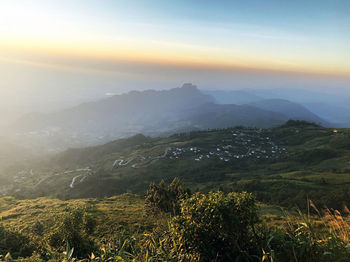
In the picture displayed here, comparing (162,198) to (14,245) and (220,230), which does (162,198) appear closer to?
(14,245)

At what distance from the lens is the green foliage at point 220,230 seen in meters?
6.04

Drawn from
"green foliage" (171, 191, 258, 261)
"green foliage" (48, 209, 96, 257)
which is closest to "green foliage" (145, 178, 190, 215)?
"green foliage" (48, 209, 96, 257)

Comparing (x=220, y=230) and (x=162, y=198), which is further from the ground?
(x=220, y=230)

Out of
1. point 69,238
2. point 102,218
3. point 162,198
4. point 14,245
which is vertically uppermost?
point 69,238

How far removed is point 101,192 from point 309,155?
19538 centimetres

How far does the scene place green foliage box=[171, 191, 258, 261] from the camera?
6.04 meters

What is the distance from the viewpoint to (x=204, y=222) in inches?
246

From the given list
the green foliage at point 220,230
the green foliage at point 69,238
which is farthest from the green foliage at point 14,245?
the green foliage at point 220,230

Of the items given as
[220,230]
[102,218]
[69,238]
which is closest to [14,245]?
[69,238]

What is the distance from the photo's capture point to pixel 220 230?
614 cm

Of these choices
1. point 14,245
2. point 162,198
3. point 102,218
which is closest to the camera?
point 14,245

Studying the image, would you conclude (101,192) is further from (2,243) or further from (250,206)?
(250,206)

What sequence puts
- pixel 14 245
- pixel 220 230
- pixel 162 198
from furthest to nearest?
pixel 162 198, pixel 14 245, pixel 220 230

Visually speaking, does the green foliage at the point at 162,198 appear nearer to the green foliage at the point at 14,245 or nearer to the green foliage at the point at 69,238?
the green foliage at the point at 69,238
